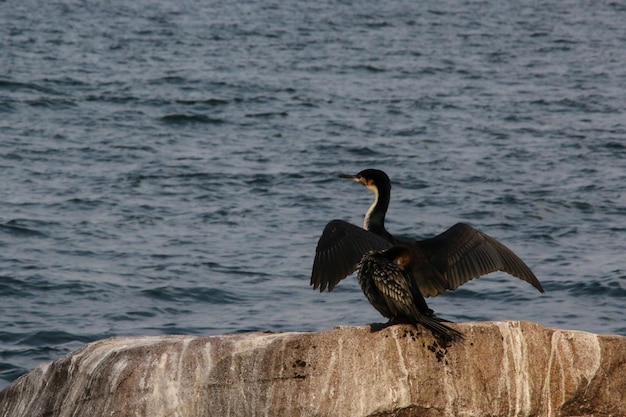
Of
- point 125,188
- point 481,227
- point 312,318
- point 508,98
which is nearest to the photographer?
point 312,318

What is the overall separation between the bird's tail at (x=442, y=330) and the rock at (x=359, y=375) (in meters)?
0.06

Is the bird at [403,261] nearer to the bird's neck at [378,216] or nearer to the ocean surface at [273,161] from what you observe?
the bird's neck at [378,216]

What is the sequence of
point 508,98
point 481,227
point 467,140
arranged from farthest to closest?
1. point 508,98
2. point 467,140
3. point 481,227

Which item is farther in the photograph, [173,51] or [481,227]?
[173,51]

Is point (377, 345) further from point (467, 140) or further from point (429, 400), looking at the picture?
point (467, 140)

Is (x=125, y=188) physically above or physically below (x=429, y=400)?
below

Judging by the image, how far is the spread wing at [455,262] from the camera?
7230 millimetres

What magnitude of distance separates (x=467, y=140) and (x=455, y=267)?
11342 mm

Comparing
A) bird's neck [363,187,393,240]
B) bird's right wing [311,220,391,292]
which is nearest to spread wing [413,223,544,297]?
bird's right wing [311,220,391,292]

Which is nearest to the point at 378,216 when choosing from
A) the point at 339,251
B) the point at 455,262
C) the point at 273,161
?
the point at 455,262

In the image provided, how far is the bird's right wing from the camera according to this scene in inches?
272

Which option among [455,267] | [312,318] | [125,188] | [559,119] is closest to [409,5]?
[559,119]

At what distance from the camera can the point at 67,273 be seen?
12273mm

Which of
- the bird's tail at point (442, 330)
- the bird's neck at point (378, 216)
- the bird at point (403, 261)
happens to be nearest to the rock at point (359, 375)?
the bird's tail at point (442, 330)
